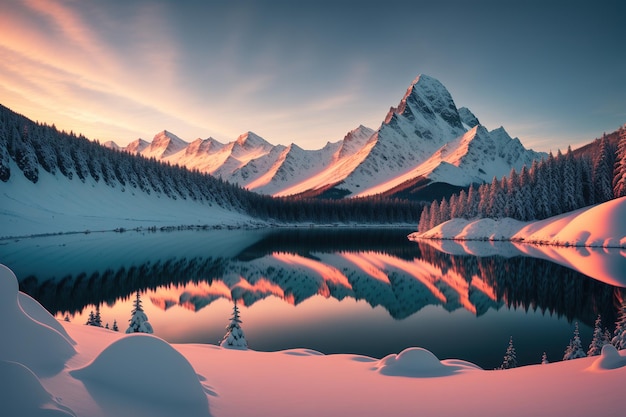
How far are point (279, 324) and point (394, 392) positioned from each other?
17516 mm

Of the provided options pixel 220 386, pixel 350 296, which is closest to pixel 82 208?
pixel 350 296

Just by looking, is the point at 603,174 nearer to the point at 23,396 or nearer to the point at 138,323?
the point at 138,323

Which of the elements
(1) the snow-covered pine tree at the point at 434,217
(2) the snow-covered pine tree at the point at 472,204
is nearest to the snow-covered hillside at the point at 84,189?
(1) the snow-covered pine tree at the point at 434,217

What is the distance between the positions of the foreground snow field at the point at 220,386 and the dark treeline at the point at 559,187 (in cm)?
8161

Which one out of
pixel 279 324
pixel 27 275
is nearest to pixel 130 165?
pixel 27 275

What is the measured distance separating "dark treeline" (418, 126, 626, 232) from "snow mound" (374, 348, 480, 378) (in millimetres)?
80424

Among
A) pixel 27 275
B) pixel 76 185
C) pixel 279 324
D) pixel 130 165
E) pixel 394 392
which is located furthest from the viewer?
pixel 130 165

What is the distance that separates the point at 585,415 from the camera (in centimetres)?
554

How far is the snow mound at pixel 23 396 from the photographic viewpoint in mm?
4359

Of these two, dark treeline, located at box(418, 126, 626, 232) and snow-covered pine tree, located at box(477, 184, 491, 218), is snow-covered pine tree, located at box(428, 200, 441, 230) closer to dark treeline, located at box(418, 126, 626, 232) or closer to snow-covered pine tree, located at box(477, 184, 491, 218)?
dark treeline, located at box(418, 126, 626, 232)

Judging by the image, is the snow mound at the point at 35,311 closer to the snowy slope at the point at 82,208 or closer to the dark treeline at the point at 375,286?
the dark treeline at the point at 375,286

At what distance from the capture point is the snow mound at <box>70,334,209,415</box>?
20.7ft

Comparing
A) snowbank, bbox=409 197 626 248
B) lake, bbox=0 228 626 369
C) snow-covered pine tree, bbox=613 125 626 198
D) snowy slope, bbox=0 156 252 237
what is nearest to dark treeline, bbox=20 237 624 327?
lake, bbox=0 228 626 369

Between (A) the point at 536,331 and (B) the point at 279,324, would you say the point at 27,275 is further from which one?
(A) the point at 536,331
